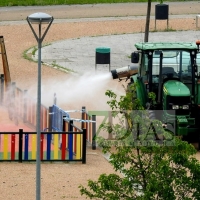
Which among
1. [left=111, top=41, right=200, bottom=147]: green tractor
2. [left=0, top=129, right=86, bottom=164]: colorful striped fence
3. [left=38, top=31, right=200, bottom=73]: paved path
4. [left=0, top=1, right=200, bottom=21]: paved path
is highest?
[left=0, top=1, right=200, bottom=21]: paved path

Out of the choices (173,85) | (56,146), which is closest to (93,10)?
(173,85)

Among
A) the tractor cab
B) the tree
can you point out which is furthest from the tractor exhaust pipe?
the tree

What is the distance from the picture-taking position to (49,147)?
23.0 meters

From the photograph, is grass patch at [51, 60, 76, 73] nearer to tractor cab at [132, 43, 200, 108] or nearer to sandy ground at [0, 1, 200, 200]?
sandy ground at [0, 1, 200, 200]

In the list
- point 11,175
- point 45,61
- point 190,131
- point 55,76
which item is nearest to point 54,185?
point 11,175

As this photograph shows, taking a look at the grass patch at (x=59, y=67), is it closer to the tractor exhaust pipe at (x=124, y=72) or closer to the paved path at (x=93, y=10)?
the tractor exhaust pipe at (x=124, y=72)

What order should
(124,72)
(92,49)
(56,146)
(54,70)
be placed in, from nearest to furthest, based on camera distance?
(56,146), (124,72), (54,70), (92,49)

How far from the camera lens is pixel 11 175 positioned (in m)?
22.1

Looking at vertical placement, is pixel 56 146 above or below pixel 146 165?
below

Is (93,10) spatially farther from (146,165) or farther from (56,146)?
(146,165)

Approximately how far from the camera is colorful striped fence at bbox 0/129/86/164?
76.0 ft

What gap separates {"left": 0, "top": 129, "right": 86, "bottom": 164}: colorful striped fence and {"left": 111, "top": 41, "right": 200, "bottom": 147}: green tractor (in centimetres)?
188

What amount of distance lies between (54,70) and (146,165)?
17480 mm

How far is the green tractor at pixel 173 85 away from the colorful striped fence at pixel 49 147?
188cm
